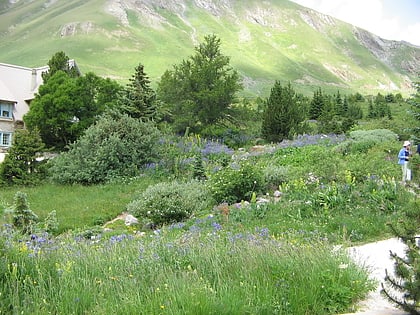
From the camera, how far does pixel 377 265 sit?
677cm

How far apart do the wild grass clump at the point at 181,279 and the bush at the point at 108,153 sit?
12.6m

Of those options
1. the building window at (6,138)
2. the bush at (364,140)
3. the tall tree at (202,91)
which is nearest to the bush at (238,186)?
the bush at (364,140)

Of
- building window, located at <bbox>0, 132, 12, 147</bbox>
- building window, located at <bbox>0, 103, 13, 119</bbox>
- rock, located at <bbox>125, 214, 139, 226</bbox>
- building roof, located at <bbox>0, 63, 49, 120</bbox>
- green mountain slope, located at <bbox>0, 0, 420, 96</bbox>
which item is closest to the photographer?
rock, located at <bbox>125, 214, 139, 226</bbox>

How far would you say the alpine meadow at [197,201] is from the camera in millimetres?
4629

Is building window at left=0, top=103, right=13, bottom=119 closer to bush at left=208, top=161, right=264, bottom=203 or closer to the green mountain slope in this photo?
bush at left=208, top=161, right=264, bottom=203

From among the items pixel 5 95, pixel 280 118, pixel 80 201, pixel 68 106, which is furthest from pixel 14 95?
pixel 80 201

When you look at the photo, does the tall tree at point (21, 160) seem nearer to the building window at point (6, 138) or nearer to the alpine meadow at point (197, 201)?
the alpine meadow at point (197, 201)

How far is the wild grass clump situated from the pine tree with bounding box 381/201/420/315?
818 mm

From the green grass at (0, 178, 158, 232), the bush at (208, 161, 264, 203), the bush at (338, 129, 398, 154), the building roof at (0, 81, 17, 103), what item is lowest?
the green grass at (0, 178, 158, 232)

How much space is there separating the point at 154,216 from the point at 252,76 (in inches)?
5138

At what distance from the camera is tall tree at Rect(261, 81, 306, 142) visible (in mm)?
25052

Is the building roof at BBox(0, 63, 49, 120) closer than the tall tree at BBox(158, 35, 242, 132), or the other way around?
the tall tree at BBox(158, 35, 242, 132)

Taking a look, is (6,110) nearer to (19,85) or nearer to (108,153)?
(19,85)

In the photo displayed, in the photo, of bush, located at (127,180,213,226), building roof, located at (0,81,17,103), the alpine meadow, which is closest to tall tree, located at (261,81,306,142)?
the alpine meadow
